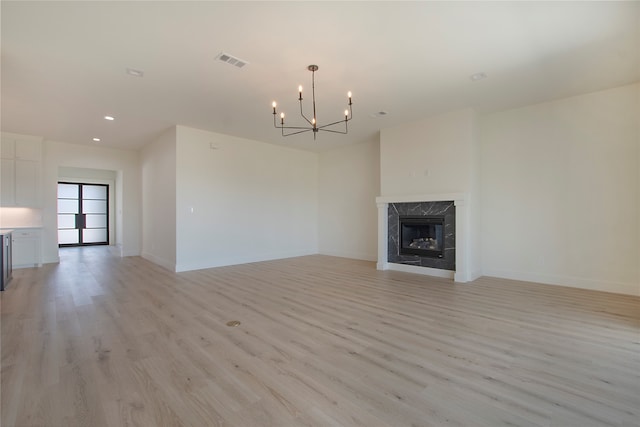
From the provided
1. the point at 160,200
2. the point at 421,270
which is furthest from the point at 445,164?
the point at 160,200

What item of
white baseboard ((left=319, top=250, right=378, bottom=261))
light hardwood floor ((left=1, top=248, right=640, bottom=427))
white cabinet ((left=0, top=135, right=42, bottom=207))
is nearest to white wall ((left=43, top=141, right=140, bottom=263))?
white cabinet ((left=0, top=135, right=42, bottom=207))

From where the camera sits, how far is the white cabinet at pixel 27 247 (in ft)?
20.9

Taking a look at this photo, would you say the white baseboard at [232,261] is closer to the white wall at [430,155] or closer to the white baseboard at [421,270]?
the white baseboard at [421,270]

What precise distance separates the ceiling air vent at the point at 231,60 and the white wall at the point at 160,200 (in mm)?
3219

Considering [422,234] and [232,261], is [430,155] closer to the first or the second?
[422,234]

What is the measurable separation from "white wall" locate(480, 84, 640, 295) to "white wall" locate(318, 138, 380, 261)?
2.49 metres

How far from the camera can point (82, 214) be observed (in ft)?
35.3

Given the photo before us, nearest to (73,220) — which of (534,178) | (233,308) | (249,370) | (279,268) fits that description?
(279,268)

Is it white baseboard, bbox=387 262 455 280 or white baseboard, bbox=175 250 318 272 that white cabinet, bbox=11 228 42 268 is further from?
white baseboard, bbox=387 262 455 280

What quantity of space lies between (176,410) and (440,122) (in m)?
5.50

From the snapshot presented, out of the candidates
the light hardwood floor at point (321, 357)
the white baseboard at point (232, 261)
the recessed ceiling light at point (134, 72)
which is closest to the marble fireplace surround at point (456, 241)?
the light hardwood floor at point (321, 357)

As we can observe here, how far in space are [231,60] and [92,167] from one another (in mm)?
6757

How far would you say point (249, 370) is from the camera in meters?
2.18

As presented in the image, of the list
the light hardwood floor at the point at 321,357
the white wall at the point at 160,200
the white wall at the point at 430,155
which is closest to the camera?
the light hardwood floor at the point at 321,357
